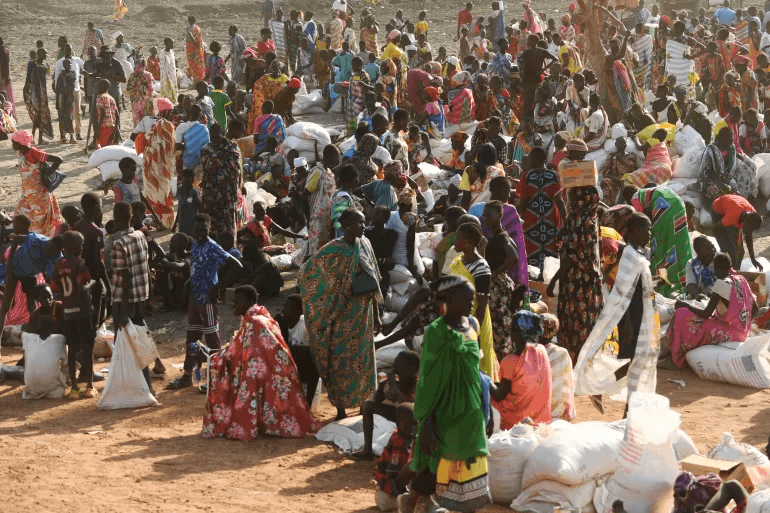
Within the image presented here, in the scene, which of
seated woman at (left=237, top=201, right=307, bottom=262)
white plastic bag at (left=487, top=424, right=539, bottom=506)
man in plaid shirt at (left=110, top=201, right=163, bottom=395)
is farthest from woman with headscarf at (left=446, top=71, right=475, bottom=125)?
white plastic bag at (left=487, top=424, right=539, bottom=506)

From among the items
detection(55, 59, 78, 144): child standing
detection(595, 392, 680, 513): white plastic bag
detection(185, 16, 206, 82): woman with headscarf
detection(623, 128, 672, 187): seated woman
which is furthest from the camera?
detection(185, 16, 206, 82): woman with headscarf

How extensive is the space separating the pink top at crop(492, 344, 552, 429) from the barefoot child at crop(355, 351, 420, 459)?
1.64 feet

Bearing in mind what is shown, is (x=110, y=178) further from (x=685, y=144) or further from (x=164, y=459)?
(x=164, y=459)

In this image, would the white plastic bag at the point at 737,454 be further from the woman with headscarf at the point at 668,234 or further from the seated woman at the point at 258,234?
→ the seated woman at the point at 258,234

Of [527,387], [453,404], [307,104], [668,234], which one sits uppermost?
A: [307,104]

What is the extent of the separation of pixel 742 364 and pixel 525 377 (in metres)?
2.71

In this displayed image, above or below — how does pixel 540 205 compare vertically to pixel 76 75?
below

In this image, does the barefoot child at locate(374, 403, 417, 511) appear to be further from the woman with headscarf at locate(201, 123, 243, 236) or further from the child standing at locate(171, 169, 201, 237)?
the child standing at locate(171, 169, 201, 237)

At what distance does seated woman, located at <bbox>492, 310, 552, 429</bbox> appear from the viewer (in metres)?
6.34

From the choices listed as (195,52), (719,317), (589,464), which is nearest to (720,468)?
(589,464)

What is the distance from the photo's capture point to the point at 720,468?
564cm

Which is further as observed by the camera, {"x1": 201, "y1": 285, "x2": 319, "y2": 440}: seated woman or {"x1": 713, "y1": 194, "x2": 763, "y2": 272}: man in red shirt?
{"x1": 713, "y1": 194, "x2": 763, "y2": 272}: man in red shirt

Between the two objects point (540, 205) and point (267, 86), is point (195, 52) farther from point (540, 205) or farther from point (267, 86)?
point (540, 205)

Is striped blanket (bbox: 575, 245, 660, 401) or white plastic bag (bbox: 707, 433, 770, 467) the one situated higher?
striped blanket (bbox: 575, 245, 660, 401)
